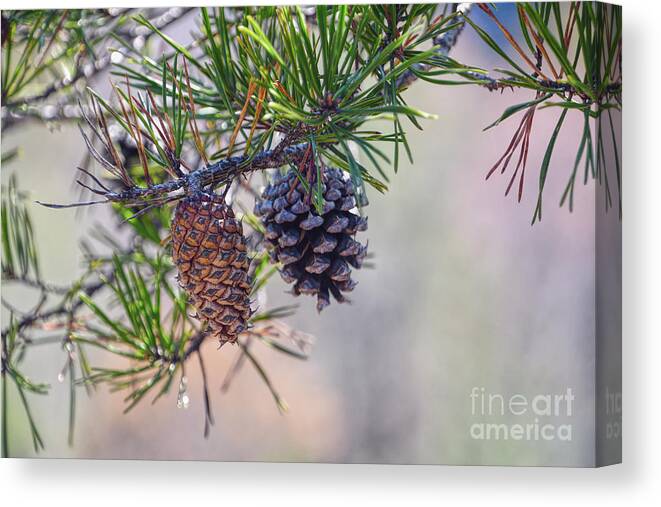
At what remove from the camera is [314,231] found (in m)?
0.84

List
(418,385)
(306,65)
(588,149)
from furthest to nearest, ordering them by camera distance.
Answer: (418,385)
(588,149)
(306,65)

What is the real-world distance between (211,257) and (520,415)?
1.38 feet

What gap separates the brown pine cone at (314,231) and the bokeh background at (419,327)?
0.24 meters

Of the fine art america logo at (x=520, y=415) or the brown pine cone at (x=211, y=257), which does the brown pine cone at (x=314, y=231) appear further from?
the fine art america logo at (x=520, y=415)

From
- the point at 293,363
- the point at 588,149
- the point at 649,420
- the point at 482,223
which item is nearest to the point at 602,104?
the point at 588,149

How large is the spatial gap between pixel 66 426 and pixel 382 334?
367 millimetres

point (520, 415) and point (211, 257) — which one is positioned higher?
point (211, 257)

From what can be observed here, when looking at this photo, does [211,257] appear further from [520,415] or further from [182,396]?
[520,415]

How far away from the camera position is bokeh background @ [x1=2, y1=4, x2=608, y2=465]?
3.46 ft

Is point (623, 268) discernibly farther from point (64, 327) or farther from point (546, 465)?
point (64, 327)

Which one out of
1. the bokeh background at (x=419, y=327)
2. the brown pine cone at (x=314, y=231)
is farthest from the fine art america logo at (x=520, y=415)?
the brown pine cone at (x=314, y=231)

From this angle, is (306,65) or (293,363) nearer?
(306,65)

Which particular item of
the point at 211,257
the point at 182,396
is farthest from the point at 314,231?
the point at 182,396

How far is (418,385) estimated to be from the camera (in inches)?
42.9
